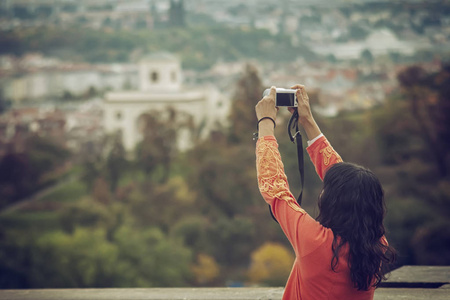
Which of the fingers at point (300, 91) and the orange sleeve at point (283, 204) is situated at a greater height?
the fingers at point (300, 91)

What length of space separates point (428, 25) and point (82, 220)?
108 ft

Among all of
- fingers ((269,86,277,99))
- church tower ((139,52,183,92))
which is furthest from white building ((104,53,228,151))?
fingers ((269,86,277,99))

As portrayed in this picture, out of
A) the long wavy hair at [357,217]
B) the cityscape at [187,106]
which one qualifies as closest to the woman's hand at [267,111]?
the long wavy hair at [357,217]

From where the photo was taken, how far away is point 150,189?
22578 mm

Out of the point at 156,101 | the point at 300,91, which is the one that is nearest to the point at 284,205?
Answer: the point at 300,91

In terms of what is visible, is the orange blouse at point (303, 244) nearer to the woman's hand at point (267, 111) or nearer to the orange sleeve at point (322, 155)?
the woman's hand at point (267, 111)

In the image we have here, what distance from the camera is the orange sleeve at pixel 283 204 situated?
5.64 feet

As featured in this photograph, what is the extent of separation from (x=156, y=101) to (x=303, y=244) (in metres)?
40.7

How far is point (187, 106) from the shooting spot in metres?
41.9

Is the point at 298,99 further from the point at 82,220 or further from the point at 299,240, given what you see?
the point at 82,220

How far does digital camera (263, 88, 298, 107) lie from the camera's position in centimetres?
196

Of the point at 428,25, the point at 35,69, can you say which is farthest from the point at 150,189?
the point at 35,69

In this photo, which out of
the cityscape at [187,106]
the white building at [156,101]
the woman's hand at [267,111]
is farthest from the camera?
the white building at [156,101]

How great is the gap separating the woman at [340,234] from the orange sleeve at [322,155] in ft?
0.87
